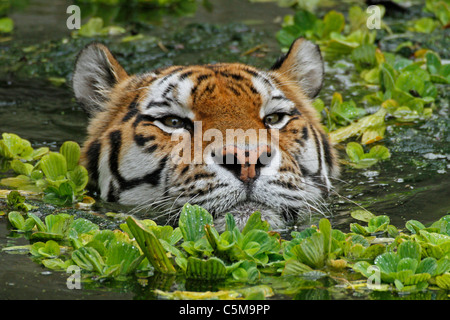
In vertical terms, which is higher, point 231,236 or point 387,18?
point 387,18

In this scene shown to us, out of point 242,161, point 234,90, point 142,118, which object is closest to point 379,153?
point 234,90

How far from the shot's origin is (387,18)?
1029 centimetres

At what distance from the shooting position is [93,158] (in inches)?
221

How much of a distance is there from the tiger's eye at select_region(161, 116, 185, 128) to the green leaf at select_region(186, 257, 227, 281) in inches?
59.1

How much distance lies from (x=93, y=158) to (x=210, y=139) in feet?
4.47

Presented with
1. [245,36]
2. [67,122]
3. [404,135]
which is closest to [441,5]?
[245,36]

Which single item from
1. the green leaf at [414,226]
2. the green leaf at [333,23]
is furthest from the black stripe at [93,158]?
the green leaf at [333,23]

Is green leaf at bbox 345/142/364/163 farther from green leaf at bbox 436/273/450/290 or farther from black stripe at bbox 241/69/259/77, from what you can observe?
green leaf at bbox 436/273/450/290

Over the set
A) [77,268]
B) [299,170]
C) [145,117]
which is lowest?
[77,268]

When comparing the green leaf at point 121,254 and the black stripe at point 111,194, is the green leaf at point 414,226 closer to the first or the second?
the green leaf at point 121,254

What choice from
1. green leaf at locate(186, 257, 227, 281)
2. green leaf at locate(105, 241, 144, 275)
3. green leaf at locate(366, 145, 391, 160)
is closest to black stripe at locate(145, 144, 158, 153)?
green leaf at locate(105, 241, 144, 275)

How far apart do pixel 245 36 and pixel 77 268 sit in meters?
6.39

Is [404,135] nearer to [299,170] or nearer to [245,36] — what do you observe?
[299,170]

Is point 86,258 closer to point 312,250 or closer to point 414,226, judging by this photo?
point 312,250
